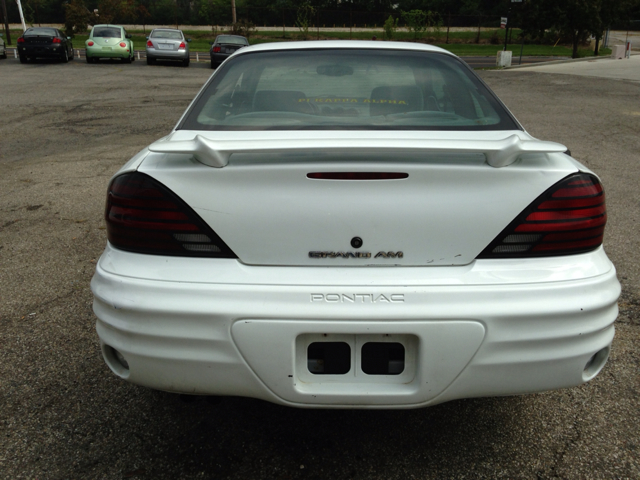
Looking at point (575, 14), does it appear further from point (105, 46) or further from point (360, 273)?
point (360, 273)

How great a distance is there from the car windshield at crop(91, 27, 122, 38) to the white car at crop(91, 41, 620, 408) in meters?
24.5

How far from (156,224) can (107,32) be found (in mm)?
24890

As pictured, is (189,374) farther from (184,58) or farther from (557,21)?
(557,21)

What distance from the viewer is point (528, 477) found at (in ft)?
6.52

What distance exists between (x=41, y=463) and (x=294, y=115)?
5.31 feet

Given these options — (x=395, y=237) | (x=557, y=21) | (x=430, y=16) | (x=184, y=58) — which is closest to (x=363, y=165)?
(x=395, y=237)

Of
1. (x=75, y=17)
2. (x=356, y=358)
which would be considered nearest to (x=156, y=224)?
(x=356, y=358)

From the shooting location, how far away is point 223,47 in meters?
23.8

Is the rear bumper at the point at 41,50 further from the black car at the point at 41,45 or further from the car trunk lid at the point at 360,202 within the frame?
the car trunk lid at the point at 360,202

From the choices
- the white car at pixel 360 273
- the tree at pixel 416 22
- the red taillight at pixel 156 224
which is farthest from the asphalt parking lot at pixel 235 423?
the tree at pixel 416 22

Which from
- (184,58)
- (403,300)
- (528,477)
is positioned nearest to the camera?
(403,300)

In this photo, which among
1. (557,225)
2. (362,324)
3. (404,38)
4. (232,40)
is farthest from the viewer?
(404,38)

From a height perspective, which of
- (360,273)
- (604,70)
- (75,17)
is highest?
(75,17)

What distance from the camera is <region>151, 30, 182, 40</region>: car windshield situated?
23.7 meters
